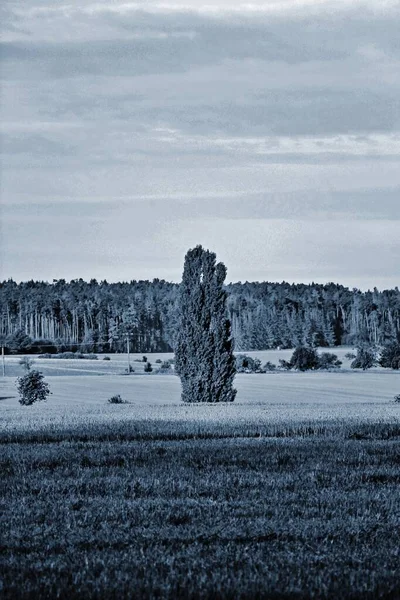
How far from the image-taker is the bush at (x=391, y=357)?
114188mm

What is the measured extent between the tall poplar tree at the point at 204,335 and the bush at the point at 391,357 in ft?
205

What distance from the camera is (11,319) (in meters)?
200

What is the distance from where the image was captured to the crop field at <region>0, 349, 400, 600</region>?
7.67m

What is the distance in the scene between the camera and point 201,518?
34.4ft

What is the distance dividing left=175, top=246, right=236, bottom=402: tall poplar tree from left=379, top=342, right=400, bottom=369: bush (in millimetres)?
62429

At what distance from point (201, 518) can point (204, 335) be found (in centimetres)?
4428

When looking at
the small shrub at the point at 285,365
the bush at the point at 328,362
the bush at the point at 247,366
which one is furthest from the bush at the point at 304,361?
the bush at the point at 247,366

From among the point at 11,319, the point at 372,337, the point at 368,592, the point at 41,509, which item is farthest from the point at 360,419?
the point at 11,319

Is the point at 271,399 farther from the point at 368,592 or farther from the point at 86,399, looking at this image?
the point at 368,592

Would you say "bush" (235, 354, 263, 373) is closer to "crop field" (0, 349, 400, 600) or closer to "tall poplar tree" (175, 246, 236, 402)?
"tall poplar tree" (175, 246, 236, 402)

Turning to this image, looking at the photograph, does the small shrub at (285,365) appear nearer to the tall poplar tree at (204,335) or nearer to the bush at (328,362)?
the bush at (328,362)

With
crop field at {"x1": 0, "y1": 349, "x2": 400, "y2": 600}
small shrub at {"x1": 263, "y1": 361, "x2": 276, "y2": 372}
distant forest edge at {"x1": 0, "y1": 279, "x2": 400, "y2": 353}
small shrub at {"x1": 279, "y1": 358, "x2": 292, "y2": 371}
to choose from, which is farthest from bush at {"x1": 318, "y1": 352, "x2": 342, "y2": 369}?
crop field at {"x1": 0, "y1": 349, "x2": 400, "y2": 600}

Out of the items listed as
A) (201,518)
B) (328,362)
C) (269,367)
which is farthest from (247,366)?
(201,518)

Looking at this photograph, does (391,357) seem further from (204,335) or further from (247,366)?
(204,335)
